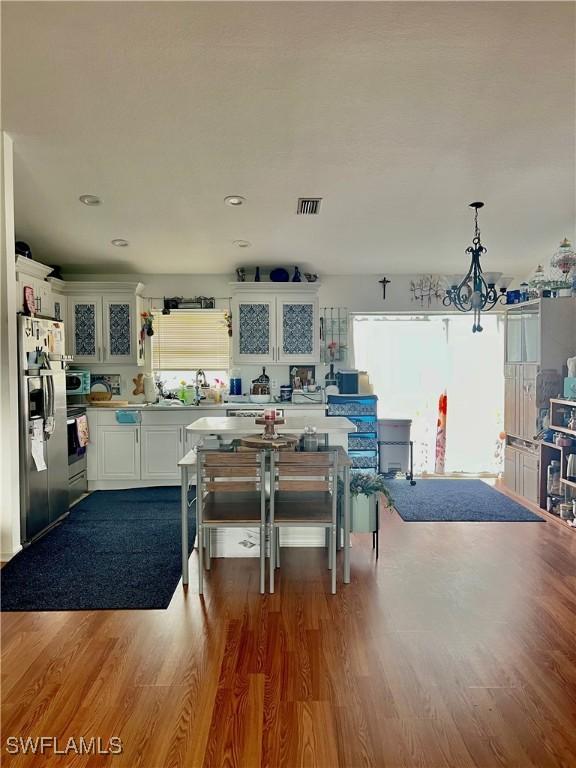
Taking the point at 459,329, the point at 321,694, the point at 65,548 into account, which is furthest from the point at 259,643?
the point at 459,329

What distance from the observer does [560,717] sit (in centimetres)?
186

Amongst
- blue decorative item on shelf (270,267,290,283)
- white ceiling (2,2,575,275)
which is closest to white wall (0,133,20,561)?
white ceiling (2,2,575,275)

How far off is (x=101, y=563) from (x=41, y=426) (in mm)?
1185

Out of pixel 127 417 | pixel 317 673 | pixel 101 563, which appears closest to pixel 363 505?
pixel 317 673

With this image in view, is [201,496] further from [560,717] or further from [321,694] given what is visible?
[560,717]

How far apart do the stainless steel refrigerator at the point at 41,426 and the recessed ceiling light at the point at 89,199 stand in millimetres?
1077

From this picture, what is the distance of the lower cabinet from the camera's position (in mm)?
4734

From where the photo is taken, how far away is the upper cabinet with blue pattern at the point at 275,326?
568cm

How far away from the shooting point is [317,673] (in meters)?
2.11

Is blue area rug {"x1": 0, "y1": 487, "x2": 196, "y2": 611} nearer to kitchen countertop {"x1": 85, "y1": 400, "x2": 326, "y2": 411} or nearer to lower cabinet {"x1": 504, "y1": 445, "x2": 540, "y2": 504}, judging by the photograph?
kitchen countertop {"x1": 85, "y1": 400, "x2": 326, "y2": 411}

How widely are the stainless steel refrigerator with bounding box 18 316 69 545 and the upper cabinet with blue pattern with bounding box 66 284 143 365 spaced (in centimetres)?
133

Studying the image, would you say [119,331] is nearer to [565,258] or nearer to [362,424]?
[362,424]

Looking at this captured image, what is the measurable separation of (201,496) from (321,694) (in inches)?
51.1

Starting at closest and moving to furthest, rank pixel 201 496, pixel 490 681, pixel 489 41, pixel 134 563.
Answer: pixel 490 681 < pixel 489 41 < pixel 201 496 < pixel 134 563
